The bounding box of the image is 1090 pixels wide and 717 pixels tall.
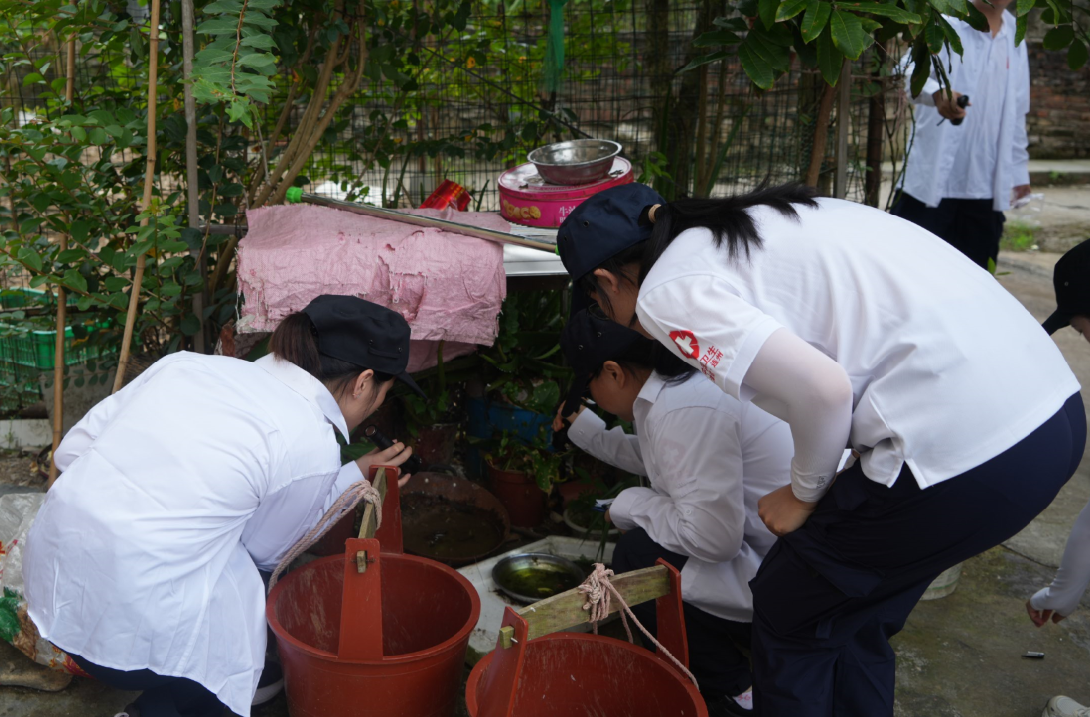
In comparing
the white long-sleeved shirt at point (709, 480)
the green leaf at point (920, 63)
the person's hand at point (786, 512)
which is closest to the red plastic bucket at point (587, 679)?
the white long-sleeved shirt at point (709, 480)

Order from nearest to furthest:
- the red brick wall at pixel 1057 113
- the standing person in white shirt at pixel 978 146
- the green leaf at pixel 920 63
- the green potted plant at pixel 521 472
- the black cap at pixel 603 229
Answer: the black cap at pixel 603 229
the green leaf at pixel 920 63
the green potted plant at pixel 521 472
the standing person in white shirt at pixel 978 146
the red brick wall at pixel 1057 113

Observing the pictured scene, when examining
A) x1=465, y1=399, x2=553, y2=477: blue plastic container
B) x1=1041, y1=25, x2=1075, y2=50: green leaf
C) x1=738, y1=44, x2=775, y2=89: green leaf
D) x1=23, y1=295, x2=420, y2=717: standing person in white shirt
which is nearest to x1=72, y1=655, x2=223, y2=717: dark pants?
x1=23, y1=295, x2=420, y2=717: standing person in white shirt

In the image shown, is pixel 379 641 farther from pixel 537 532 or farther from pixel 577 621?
pixel 537 532

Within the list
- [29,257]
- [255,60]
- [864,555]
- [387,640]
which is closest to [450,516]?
[387,640]

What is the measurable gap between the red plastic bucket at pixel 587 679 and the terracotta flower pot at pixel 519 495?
1.28 m

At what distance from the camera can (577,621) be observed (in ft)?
5.70

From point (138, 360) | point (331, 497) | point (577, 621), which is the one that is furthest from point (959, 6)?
point (138, 360)

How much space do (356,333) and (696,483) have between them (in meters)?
0.93

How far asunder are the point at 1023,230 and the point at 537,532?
23.0ft

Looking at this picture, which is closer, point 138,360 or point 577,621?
point 577,621

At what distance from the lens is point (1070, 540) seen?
234 centimetres

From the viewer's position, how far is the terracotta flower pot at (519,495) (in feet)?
11.0

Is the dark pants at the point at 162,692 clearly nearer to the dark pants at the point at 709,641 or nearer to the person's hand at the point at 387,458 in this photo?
the person's hand at the point at 387,458

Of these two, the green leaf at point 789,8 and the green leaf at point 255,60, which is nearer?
the green leaf at point 789,8
